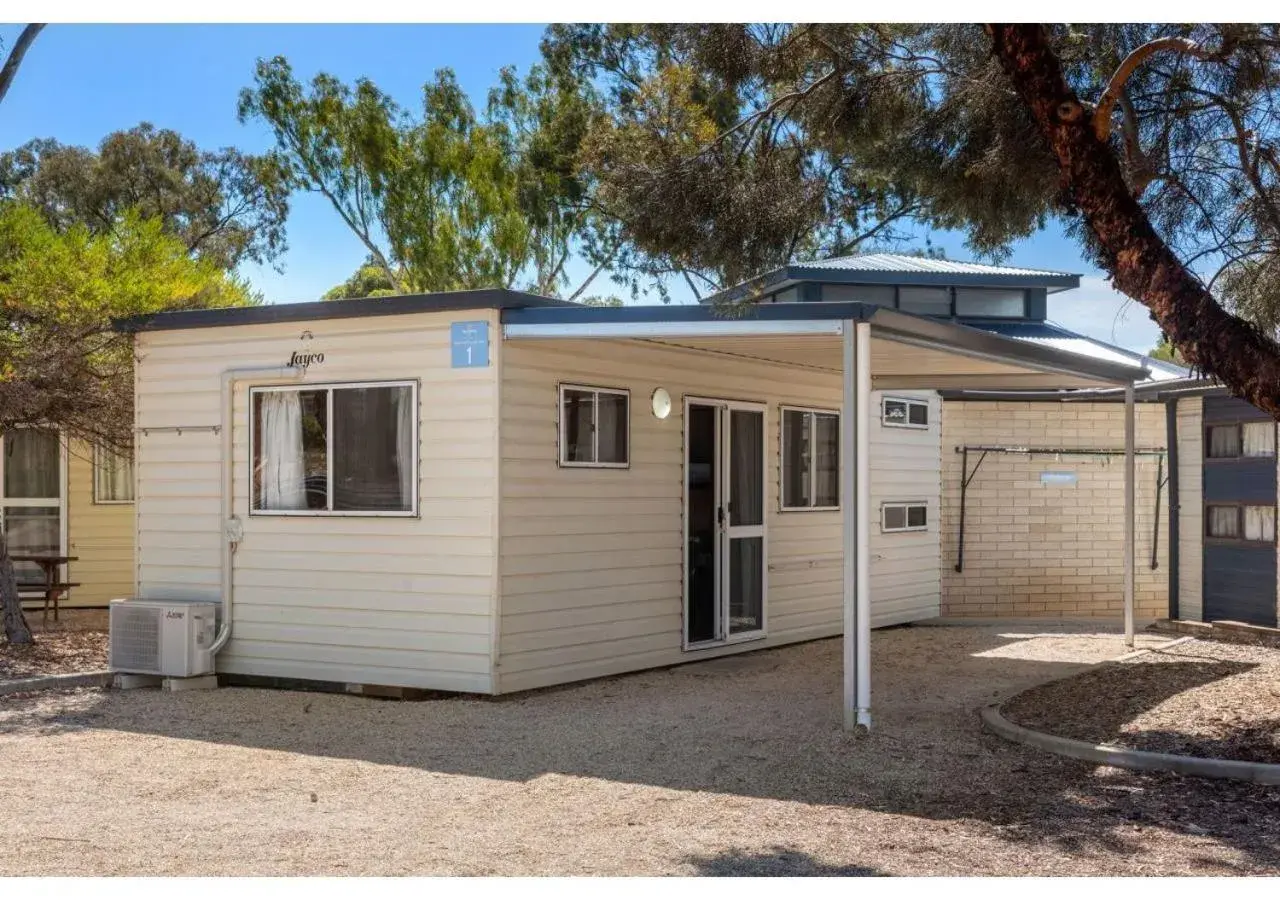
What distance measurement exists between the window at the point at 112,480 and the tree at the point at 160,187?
1814cm

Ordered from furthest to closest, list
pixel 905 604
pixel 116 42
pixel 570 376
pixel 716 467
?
pixel 116 42 → pixel 905 604 → pixel 716 467 → pixel 570 376

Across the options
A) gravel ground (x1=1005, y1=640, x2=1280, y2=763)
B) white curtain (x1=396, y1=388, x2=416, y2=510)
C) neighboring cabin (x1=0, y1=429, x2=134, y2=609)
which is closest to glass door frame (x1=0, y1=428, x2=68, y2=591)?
neighboring cabin (x1=0, y1=429, x2=134, y2=609)

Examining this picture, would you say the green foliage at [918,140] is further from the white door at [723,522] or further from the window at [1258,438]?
the window at [1258,438]

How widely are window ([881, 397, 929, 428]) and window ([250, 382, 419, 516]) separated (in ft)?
18.4

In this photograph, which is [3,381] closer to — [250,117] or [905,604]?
[905,604]

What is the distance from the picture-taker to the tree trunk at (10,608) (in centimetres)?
1148

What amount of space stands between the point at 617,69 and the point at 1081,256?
2242 cm

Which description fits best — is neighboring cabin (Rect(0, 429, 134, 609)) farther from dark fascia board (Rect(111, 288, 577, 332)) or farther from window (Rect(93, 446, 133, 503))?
dark fascia board (Rect(111, 288, 577, 332))

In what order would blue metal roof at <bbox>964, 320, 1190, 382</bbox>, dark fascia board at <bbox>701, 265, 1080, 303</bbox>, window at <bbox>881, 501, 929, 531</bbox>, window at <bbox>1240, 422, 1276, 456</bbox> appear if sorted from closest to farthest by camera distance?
window at <bbox>1240, 422, 1276, 456</bbox> → window at <bbox>881, 501, 929, 531</bbox> → dark fascia board at <bbox>701, 265, 1080, 303</bbox> → blue metal roof at <bbox>964, 320, 1190, 382</bbox>

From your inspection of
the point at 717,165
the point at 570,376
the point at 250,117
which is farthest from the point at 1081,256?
the point at 250,117

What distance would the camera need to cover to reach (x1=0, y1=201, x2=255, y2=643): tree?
37.2 feet

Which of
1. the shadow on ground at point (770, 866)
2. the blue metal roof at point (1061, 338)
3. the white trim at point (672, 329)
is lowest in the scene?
the shadow on ground at point (770, 866)

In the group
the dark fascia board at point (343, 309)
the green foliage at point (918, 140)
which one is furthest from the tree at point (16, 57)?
the green foliage at point (918, 140)

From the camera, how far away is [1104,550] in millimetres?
15180
